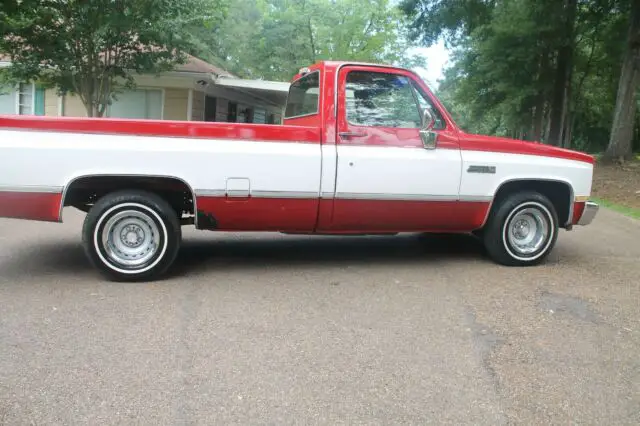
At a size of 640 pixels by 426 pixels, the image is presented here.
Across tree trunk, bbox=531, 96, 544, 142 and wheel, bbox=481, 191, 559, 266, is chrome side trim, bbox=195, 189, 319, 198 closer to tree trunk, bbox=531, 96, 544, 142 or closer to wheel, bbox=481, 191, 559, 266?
wheel, bbox=481, 191, 559, 266

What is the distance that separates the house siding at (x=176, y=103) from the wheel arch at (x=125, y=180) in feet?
37.7

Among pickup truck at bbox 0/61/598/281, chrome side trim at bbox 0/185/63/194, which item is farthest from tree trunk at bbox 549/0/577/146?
chrome side trim at bbox 0/185/63/194

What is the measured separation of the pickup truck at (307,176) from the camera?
191 inches

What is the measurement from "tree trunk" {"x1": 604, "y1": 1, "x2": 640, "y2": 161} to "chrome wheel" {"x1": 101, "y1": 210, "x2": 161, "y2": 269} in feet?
50.7

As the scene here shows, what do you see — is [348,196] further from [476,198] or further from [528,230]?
[528,230]

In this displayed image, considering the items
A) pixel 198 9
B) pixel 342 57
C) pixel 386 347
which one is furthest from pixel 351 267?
pixel 342 57

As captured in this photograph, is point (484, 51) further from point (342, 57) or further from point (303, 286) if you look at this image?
point (303, 286)

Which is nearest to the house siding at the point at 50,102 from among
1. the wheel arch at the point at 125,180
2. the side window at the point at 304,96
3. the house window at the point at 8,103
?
the house window at the point at 8,103

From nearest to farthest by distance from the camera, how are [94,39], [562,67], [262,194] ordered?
[262,194]
[94,39]
[562,67]

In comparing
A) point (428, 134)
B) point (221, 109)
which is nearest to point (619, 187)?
point (428, 134)

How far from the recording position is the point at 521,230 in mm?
6125

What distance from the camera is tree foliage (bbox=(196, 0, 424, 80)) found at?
92.3 ft

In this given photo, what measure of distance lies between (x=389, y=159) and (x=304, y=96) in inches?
51.3

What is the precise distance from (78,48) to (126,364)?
36.7ft
